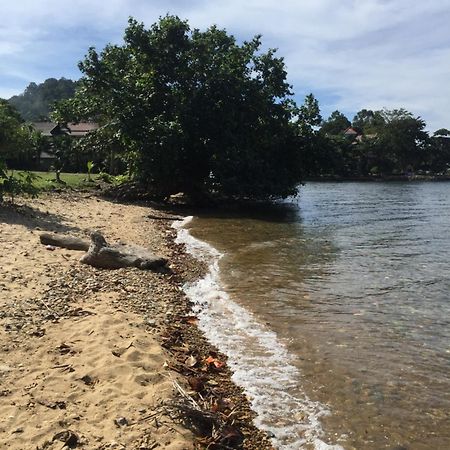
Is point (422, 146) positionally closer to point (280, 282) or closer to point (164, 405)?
point (280, 282)

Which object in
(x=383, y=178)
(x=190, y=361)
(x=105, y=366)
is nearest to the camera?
(x=105, y=366)

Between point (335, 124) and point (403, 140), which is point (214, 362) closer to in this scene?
point (403, 140)

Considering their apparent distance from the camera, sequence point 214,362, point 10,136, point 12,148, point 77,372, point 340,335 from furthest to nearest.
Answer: point 12,148, point 10,136, point 340,335, point 214,362, point 77,372

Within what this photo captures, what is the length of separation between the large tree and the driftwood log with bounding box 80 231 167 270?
1525 centimetres

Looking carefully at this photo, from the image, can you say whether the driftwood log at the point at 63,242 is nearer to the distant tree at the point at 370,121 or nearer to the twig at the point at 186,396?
the twig at the point at 186,396

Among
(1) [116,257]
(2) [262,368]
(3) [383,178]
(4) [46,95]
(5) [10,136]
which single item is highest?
(4) [46,95]

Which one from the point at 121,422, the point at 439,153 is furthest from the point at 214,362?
the point at 439,153

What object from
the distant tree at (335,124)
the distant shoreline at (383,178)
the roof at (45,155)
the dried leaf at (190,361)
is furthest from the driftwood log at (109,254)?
the distant tree at (335,124)

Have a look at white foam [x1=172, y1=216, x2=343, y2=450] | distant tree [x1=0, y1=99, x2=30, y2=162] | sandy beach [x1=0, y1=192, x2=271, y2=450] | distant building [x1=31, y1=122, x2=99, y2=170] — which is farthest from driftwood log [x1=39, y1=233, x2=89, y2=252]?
distant building [x1=31, y1=122, x2=99, y2=170]

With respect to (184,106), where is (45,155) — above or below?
below

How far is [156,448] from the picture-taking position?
15.0ft

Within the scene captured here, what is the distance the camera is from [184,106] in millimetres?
27953

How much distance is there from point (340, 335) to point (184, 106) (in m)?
21.9

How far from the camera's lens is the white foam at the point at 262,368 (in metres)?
5.46
